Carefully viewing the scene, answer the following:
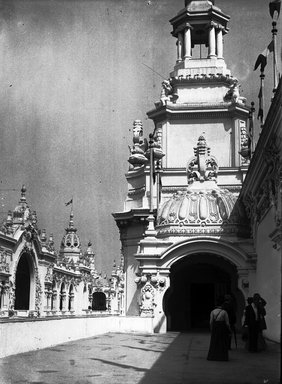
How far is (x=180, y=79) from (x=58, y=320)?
2350 centimetres

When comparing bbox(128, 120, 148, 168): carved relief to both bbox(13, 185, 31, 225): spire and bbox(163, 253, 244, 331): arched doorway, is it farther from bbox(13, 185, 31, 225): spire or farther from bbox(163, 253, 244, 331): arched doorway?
bbox(13, 185, 31, 225): spire

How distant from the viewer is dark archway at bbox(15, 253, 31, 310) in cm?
5012

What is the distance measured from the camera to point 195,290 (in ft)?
95.8

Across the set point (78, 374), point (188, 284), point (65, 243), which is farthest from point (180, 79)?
point (65, 243)

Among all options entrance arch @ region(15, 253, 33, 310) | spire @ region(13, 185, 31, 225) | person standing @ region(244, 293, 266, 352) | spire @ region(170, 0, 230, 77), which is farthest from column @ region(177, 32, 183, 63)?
person standing @ region(244, 293, 266, 352)

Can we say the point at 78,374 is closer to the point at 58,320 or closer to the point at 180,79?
the point at 58,320

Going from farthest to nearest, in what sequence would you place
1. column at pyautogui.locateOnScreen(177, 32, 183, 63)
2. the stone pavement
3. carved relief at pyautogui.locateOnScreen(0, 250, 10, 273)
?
carved relief at pyautogui.locateOnScreen(0, 250, 10, 273) < column at pyautogui.locateOnScreen(177, 32, 183, 63) < the stone pavement

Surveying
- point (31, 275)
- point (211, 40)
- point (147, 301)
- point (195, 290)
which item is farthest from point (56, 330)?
point (31, 275)

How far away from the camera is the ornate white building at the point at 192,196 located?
25391mm

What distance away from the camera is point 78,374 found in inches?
457

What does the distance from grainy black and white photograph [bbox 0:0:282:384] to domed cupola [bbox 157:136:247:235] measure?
0.07m

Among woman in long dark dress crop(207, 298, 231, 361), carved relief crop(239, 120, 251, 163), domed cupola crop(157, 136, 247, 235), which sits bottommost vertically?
woman in long dark dress crop(207, 298, 231, 361)

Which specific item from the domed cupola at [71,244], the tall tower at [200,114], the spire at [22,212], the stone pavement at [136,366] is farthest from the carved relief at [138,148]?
the domed cupola at [71,244]

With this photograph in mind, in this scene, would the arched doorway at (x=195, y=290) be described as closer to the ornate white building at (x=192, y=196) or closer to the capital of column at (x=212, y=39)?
the ornate white building at (x=192, y=196)
